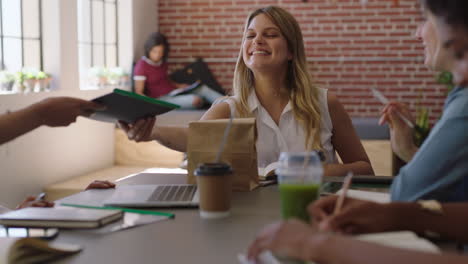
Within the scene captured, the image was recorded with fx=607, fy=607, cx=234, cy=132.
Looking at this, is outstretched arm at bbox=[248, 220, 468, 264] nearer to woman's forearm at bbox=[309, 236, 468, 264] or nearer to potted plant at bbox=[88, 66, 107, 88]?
woman's forearm at bbox=[309, 236, 468, 264]

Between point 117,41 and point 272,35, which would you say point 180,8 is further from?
point 272,35

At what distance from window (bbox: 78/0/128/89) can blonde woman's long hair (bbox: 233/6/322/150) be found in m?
3.34

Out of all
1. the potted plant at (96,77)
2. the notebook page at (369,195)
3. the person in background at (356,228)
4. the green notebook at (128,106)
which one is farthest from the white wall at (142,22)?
the person in background at (356,228)

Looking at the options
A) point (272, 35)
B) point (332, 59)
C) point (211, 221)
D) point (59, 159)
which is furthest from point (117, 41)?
point (211, 221)

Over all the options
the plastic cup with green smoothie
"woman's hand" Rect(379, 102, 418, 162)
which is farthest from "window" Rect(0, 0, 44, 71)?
the plastic cup with green smoothie

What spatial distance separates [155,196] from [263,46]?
1.07 metres

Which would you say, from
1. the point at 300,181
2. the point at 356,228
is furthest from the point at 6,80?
the point at 356,228

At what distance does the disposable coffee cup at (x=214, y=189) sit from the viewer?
149cm

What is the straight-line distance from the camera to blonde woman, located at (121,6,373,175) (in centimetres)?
243

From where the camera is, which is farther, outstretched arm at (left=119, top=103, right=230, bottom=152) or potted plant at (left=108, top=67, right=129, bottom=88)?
potted plant at (left=108, top=67, right=129, bottom=88)

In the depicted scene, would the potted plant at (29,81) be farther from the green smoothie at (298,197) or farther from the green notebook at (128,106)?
the green smoothie at (298,197)

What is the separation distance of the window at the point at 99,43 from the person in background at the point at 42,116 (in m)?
4.04

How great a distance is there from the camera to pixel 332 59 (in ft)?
23.0

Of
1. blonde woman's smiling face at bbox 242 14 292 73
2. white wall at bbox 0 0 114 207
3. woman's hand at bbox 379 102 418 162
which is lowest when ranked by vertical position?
white wall at bbox 0 0 114 207
